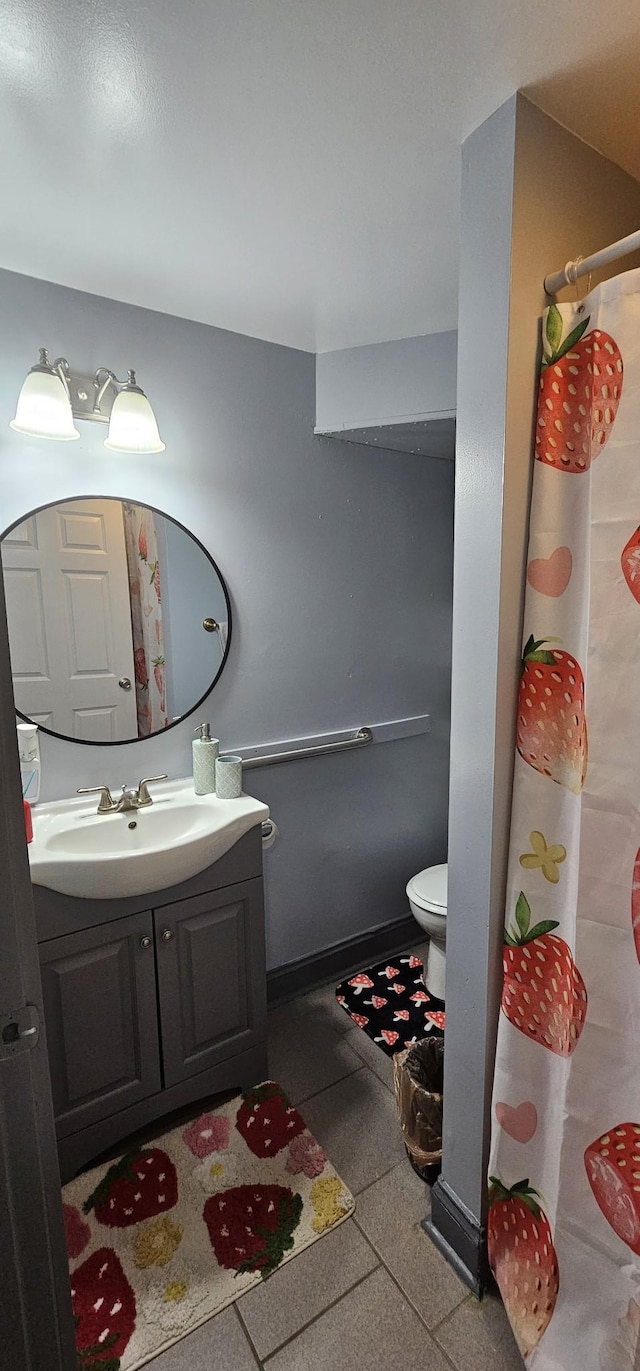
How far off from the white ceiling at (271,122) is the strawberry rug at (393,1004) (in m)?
2.25

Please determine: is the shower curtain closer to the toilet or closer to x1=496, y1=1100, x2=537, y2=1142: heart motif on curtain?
x1=496, y1=1100, x2=537, y2=1142: heart motif on curtain

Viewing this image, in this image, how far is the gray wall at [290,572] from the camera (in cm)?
164

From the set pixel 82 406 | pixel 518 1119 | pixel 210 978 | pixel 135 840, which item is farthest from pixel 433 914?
pixel 82 406

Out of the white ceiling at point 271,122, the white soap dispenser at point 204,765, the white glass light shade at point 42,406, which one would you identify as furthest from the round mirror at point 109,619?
the white ceiling at point 271,122

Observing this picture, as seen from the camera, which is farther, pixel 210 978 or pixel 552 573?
pixel 210 978

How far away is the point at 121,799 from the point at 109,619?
52 cm

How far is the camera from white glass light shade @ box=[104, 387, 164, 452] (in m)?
1.55

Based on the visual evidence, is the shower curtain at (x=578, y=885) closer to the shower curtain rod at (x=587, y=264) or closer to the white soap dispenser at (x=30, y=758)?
the shower curtain rod at (x=587, y=264)

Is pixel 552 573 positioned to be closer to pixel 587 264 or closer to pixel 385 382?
pixel 587 264

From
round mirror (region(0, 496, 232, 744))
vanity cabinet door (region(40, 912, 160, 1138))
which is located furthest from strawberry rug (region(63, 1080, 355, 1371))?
round mirror (region(0, 496, 232, 744))

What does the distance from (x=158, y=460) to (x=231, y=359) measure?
0.41 metres

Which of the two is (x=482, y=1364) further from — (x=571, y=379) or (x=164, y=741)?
(x=571, y=379)

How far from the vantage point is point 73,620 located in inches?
66.2

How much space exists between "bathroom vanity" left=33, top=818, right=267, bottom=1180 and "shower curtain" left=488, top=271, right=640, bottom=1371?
798mm
